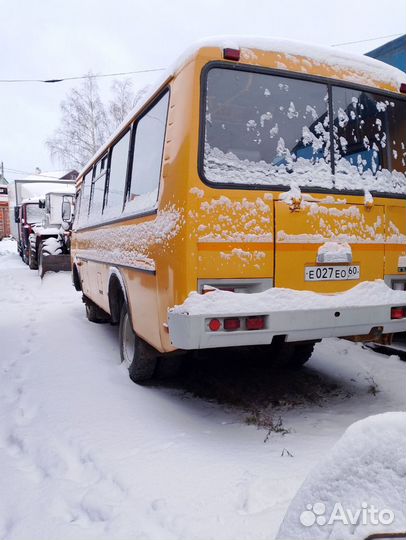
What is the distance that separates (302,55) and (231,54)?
56cm

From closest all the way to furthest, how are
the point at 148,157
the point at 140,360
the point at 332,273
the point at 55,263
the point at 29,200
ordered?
the point at 332,273 < the point at 148,157 < the point at 140,360 < the point at 55,263 < the point at 29,200

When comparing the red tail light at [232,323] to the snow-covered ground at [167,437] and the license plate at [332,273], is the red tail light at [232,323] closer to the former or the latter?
the license plate at [332,273]

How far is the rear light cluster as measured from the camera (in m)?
2.73

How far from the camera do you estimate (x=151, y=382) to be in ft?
12.9

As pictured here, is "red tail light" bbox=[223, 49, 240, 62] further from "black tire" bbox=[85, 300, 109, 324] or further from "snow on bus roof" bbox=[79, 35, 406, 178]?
"black tire" bbox=[85, 300, 109, 324]

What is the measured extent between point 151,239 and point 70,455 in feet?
4.92

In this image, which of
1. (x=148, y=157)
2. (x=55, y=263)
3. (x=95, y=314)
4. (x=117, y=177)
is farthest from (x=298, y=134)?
(x=55, y=263)

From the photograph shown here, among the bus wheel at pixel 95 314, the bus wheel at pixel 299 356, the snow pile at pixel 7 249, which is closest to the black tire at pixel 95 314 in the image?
the bus wheel at pixel 95 314

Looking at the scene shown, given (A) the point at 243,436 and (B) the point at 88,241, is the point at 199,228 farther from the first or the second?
(B) the point at 88,241

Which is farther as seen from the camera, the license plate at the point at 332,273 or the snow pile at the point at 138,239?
the license plate at the point at 332,273

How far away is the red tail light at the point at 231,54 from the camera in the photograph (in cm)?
284

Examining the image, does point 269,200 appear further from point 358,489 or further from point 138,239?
point 358,489

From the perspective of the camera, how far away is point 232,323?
278 centimetres

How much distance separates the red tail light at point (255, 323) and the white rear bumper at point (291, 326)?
0.02 meters
